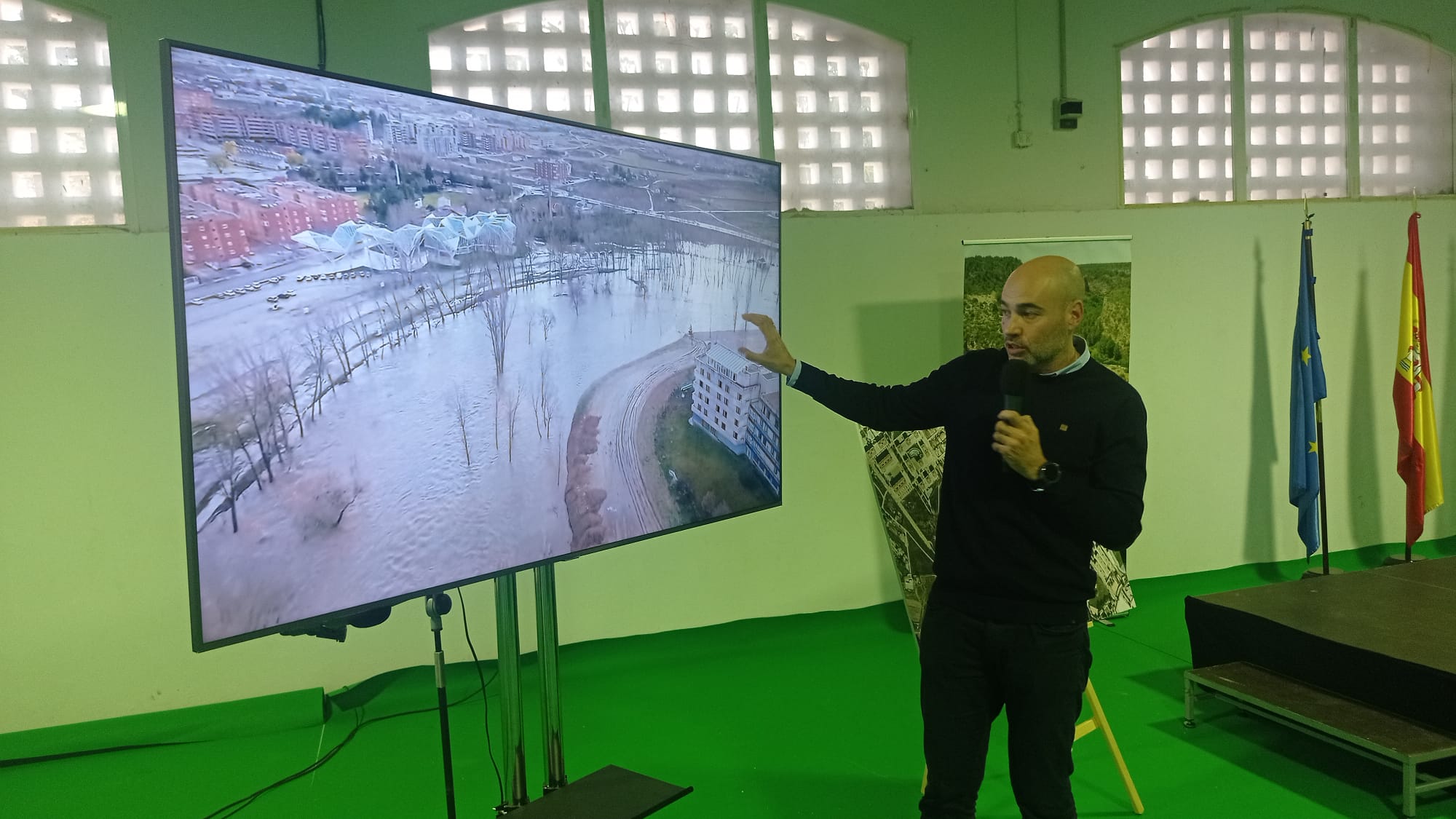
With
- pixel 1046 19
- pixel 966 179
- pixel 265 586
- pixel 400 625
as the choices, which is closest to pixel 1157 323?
pixel 966 179

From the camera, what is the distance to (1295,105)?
555cm

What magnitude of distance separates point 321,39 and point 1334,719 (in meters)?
4.42

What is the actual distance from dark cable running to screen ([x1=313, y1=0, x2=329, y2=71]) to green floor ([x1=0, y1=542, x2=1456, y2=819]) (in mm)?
2548

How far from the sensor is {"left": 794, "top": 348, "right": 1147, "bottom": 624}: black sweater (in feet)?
6.95

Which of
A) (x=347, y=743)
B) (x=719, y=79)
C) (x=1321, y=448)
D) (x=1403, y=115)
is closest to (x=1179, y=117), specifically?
(x=1403, y=115)

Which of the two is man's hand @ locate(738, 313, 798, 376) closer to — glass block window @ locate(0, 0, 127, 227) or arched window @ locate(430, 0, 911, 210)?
arched window @ locate(430, 0, 911, 210)

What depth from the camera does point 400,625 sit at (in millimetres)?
4105

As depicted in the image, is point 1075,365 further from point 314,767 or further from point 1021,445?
point 314,767

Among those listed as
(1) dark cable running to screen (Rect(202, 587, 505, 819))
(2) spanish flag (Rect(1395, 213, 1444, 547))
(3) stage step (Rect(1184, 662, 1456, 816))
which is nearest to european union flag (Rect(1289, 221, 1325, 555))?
(2) spanish flag (Rect(1395, 213, 1444, 547))

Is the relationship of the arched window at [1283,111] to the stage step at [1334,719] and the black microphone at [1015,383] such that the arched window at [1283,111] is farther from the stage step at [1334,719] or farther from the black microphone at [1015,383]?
the black microphone at [1015,383]

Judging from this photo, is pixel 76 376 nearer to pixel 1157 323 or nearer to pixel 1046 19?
pixel 1046 19

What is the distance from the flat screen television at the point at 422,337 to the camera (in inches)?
67.2

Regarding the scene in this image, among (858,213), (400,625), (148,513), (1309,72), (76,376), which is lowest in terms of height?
(400,625)

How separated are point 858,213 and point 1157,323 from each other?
1820 millimetres
